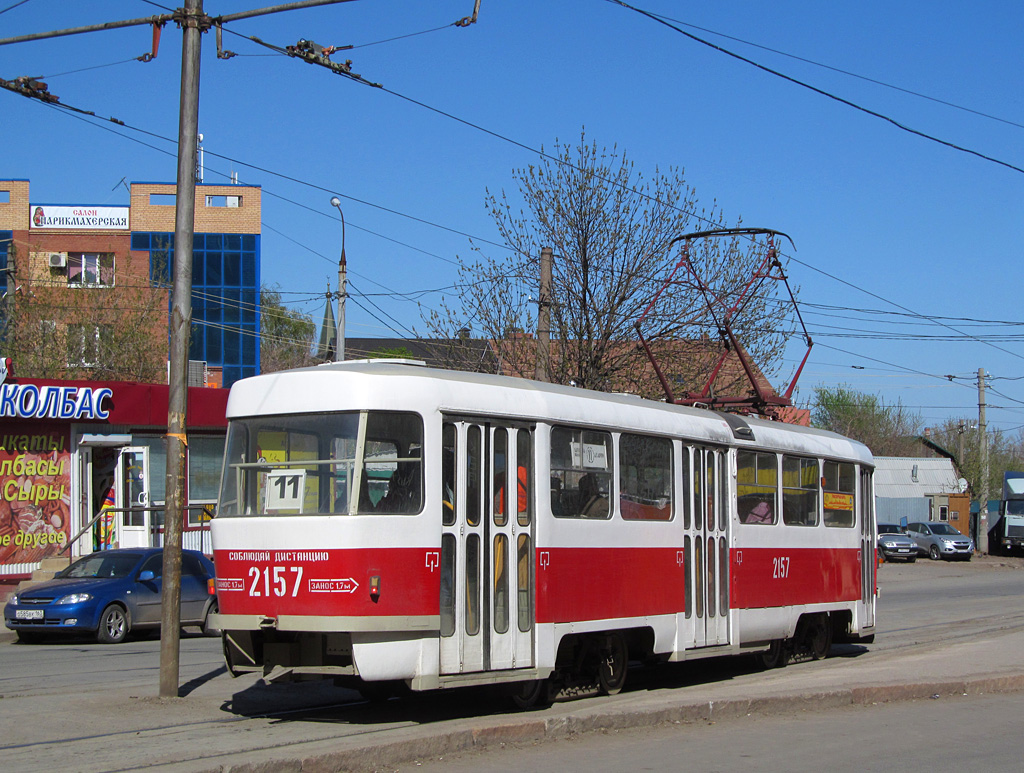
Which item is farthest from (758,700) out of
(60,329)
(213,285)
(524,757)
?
(213,285)

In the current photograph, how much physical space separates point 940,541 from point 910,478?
2126 cm

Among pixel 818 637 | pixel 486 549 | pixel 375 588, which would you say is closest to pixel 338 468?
pixel 375 588

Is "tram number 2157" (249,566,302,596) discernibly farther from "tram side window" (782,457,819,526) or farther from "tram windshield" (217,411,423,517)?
"tram side window" (782,457,819,526)

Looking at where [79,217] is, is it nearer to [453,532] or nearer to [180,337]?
[180,337]

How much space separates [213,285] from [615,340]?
34.2 m

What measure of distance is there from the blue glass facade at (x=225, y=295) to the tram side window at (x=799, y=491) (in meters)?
43.0

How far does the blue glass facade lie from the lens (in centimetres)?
5466

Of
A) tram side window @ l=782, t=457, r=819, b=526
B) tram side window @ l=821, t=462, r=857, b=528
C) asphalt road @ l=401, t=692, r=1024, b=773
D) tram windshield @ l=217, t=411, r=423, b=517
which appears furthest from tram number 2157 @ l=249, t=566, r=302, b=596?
tram side window @ l=821, t=462, r=857, b=528

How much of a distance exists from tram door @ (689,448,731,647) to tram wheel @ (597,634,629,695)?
108cm

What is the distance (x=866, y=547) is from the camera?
1573cm

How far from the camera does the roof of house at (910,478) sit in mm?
66312

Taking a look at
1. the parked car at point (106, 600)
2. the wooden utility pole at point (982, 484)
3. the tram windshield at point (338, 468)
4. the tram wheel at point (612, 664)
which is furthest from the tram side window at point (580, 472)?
the wooden utility pole at point (982, 484)

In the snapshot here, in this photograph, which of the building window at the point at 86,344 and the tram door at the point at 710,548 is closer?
the tram door at the point at 710,548

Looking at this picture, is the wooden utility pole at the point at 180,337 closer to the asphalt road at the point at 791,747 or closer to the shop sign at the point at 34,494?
the asphalt road at the point at 791,747
